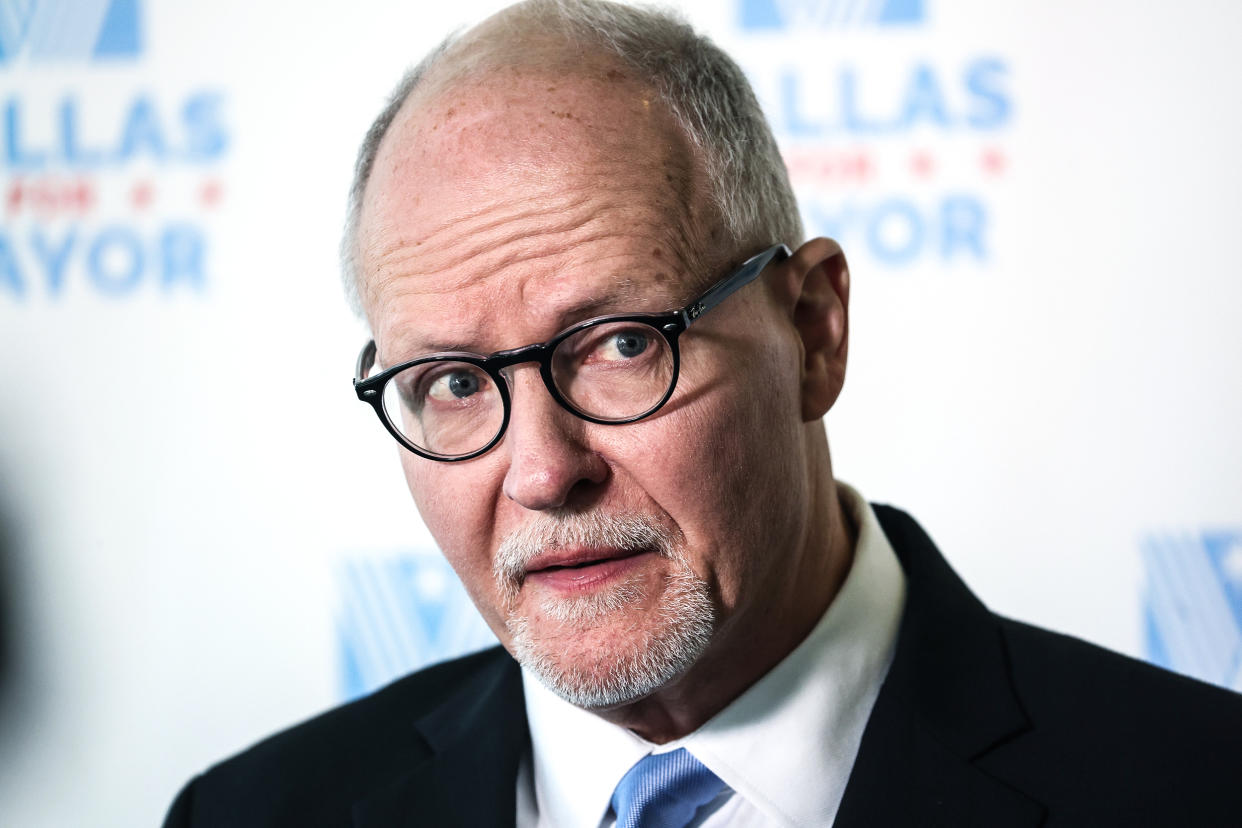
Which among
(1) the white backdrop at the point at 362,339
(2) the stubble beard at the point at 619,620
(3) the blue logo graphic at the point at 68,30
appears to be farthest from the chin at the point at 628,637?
(3) the blue logo graphic at the point at 68,30

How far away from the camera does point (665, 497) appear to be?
1419 millimetres

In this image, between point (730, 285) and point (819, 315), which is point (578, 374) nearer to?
point (730, 285)

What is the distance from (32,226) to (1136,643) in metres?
2.68

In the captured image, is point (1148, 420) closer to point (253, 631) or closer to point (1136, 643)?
point (1136, 643)

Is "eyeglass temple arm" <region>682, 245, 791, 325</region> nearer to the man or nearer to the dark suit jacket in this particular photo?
the man

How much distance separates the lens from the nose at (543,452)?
1362 millimetres

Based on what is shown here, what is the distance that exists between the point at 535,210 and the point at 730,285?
0.80ft

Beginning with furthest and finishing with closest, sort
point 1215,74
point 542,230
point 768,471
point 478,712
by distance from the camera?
point 1215,74
point 478,712
point 768,471
point 542,230

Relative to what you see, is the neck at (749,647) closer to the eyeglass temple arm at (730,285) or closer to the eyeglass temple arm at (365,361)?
the eyeglass temple arm at (730,285)

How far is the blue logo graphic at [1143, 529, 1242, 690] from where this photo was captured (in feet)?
8.45

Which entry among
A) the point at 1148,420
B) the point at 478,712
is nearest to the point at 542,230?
the point at 478,712

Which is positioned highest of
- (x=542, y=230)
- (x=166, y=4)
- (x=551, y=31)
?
(x=166, y=4)

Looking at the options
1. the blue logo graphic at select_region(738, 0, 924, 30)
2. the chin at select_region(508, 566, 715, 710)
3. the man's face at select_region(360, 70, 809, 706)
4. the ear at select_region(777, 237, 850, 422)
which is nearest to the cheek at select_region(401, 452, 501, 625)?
the man's face at select_region(360, 70, 809, 706)

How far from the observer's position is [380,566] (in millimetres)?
2857
